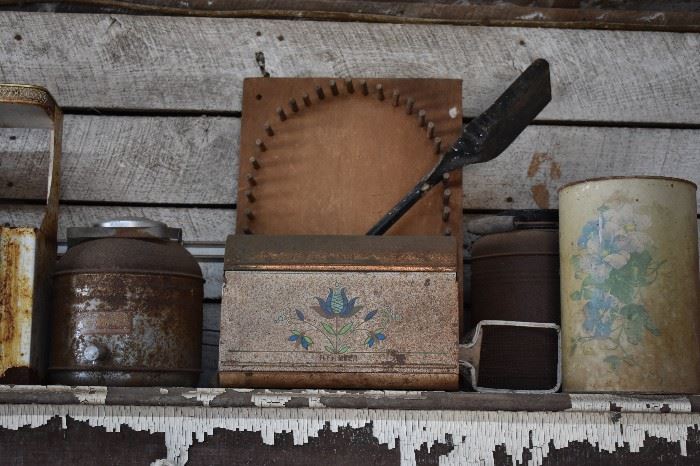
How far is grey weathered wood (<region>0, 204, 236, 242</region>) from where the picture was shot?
1.81m

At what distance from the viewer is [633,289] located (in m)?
1.41

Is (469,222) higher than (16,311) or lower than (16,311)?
higher

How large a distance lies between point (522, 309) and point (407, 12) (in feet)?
2.27

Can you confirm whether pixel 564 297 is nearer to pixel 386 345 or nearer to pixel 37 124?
pixel 386 345

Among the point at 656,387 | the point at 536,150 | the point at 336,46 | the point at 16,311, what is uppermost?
the point at 336,46

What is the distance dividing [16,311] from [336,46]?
0.83 meters

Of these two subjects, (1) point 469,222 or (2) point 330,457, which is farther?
(1) point 469,222

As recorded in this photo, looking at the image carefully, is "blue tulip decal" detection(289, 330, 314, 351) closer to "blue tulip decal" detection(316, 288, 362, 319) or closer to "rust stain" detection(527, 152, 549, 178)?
"blue tulip decal" detection(316, 288, 362, 319)

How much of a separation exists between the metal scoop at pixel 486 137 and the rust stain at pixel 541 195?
159 mm

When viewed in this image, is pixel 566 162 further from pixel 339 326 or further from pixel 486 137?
pixel 339 326

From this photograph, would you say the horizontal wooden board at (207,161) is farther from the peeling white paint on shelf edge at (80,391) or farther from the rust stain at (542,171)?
the peeling white paint on shelf edge at (80,391)

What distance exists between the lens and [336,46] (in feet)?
6.22

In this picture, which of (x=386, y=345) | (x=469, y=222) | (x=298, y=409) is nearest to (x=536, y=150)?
(x=469, y=222)

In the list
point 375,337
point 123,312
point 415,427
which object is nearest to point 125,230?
point 123,312
